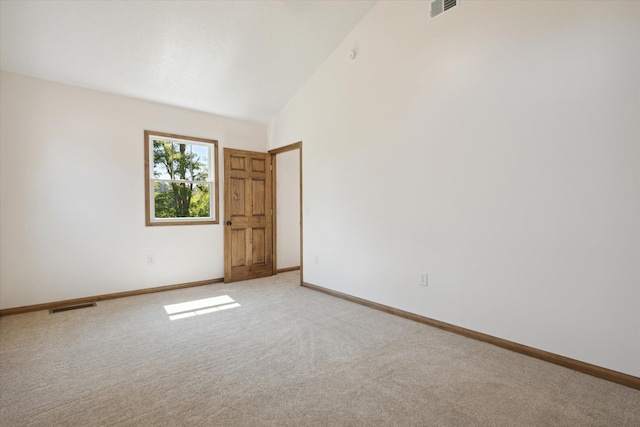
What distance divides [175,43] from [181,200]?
2.17 m

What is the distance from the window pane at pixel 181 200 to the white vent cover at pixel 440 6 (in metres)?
3.77

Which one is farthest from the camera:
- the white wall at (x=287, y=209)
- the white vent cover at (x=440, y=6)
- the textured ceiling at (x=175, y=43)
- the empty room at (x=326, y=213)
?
the white wall at (x=287, y=209)

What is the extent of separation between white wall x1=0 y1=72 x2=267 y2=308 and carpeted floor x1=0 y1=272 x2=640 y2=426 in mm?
694

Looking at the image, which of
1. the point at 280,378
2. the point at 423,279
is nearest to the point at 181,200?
the point at 280,378

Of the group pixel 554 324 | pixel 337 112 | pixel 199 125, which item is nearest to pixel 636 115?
pixel 554 324

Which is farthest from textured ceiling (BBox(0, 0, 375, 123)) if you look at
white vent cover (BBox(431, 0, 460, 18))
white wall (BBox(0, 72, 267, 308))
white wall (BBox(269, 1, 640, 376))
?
white vent cover (BBox(431, 0, 460, 18))

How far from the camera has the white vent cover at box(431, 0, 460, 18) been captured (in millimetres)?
2914

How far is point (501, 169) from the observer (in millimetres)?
2613

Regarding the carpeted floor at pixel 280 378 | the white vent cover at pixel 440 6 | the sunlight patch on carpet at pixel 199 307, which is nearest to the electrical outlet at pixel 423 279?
the carpeted floor at pixel 280 378

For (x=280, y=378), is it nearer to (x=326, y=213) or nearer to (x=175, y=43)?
(x=326, y=213)

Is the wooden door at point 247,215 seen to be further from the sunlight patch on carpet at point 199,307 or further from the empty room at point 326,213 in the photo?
the sunlight patch on carpet at point 199,307

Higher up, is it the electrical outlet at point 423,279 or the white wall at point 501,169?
the white wall at point 501,169

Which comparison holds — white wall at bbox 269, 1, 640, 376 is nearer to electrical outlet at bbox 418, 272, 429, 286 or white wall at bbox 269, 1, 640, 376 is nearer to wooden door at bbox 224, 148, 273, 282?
electrical outlet at bbox 418, 272, 429, 286

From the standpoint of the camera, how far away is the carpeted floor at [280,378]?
1.75 metres
